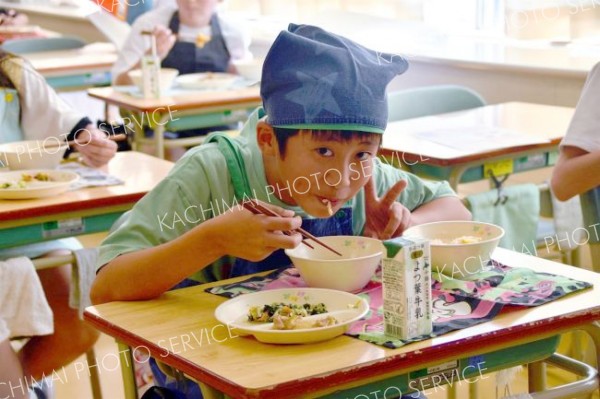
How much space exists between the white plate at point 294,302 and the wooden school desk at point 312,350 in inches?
0.6

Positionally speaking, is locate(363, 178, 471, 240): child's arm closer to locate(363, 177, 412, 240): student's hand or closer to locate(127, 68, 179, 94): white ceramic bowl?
locate(363, 177, 412, 240): student's hand

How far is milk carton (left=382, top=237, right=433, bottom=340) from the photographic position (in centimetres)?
137

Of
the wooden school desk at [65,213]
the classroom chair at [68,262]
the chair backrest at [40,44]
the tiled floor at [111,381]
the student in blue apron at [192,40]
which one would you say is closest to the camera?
the wooden school desk at [65,213]

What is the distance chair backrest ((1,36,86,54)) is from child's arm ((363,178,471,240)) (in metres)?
4.61

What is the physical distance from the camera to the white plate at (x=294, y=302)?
1375mm

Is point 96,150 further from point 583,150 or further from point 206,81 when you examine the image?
point 206,81

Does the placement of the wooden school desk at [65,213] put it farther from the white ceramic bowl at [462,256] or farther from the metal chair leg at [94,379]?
the white ceramic bowl at [462,256]

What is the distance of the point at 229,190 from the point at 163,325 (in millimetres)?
381

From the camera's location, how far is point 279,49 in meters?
1.65

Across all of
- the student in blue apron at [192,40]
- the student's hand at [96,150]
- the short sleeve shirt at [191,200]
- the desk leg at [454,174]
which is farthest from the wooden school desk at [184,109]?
the short sleeve shirt at [191,200]

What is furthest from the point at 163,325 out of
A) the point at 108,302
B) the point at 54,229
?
the point at 54,229

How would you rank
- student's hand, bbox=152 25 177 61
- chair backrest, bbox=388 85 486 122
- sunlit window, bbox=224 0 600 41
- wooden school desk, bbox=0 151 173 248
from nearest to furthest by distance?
wooden school desk, bbox=0 151 173 248, chair backrest, bbox=388 85 486 122, sunlit window, bbox=224 0 600 41, student's hand, bbox=152 25 177 61

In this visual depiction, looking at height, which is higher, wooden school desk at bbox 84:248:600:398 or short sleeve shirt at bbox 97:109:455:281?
short sleeve shirt at bbox 97:109:455:281

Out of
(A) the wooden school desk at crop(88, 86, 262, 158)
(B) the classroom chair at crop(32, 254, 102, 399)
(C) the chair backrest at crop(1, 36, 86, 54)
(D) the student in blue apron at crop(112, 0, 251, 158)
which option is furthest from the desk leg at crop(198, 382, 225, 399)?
(C) the chair backrest at crop(1, 36, 86, 54)
